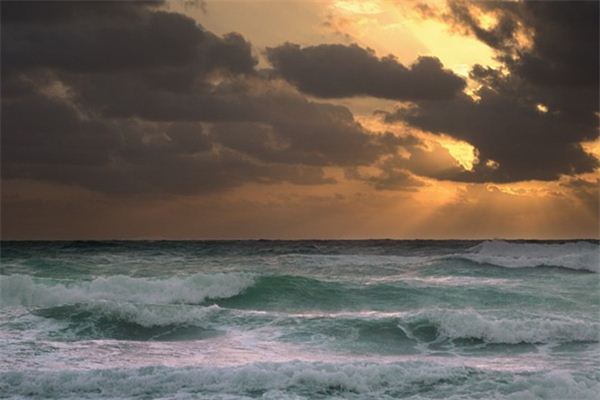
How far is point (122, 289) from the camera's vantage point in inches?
1104

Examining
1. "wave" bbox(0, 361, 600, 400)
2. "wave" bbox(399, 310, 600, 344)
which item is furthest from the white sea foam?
"wave" bbox(0, 361, 600, 400)

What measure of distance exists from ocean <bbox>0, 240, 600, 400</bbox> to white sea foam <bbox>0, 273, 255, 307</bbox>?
6cm

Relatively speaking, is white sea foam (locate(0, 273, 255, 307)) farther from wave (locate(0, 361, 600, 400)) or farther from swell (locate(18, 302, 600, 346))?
wave (locate(0, 361, 600, 400))

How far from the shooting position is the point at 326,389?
46.2 feet

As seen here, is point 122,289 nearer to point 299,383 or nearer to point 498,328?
point 498,328

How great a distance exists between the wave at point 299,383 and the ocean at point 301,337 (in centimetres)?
3

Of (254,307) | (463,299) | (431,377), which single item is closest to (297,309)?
(254,307)

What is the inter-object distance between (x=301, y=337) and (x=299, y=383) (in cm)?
519

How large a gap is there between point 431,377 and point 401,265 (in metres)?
27.8

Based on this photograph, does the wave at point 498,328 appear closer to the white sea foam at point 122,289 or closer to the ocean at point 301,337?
Answer: the ocean at point 301,337

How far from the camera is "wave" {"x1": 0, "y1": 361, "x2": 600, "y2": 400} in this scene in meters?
13.7

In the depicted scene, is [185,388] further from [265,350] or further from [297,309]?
[297,309]

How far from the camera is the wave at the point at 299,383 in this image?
44.9 feet

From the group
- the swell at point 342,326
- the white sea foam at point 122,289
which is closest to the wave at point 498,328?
the swell at point 342,326
